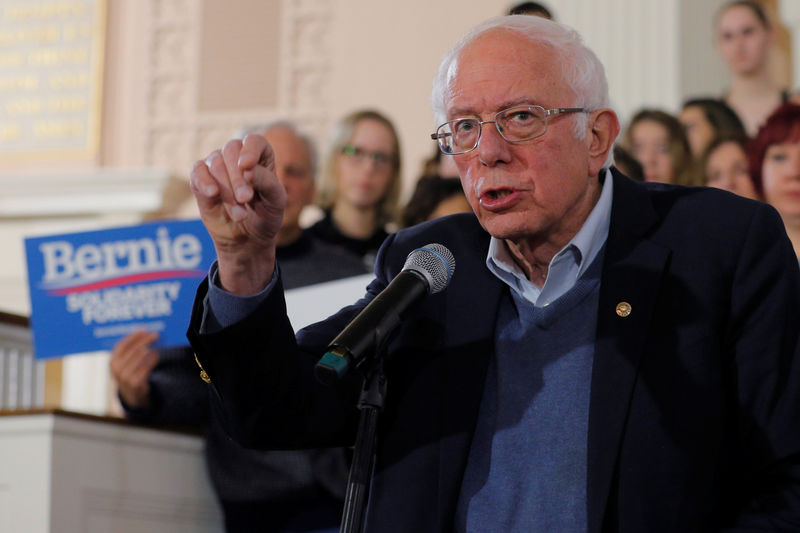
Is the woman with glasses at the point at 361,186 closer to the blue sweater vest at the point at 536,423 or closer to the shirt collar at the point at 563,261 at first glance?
the shirt collar at the point at 563,261

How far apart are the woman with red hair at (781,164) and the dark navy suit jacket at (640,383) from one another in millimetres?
1345

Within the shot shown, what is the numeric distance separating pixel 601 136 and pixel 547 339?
14.4 inches

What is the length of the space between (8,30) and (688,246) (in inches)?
280

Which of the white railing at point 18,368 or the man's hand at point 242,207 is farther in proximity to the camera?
the white railing at point 18,368

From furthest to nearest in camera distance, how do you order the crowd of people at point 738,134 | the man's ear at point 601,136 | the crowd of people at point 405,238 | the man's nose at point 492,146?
the crowd of people at point 738,134
the man's ear at point 601,136
the man's nose at point 492,146
the crowd of people at point 405,238

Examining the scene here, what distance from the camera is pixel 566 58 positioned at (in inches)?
68.5

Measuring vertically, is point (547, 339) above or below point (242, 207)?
below

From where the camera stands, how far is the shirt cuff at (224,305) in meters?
1.55

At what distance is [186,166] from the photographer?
23.8 ft

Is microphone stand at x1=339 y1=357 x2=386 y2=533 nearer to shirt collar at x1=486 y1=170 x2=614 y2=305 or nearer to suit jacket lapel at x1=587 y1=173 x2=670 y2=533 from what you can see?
suit jacket lapel at x1=587 y1=173 x2=670 y2=533

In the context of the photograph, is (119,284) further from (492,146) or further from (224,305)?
(492,146)

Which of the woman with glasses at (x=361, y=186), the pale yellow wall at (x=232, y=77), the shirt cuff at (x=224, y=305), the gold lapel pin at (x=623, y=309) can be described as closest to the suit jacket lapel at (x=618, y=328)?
the gold lapel pin at (x=623, y=309)

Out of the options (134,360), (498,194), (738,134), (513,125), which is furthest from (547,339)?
(738,134)

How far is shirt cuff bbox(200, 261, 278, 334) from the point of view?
1548 millimetres
